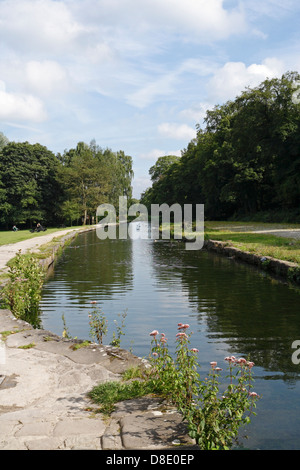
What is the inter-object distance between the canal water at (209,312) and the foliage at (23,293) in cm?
37

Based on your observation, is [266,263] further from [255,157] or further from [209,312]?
[255,157]

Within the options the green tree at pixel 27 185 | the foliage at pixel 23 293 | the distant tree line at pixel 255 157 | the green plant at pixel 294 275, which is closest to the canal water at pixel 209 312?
the foliage at pixel 23 293

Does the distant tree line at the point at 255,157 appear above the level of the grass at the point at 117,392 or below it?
above

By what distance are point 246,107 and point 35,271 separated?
107 feet

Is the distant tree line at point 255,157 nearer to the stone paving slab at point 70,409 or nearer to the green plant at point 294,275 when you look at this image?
the green plant at point 294,275

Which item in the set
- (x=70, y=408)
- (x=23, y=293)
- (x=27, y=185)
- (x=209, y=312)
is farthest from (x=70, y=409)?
(x=27, y=185)

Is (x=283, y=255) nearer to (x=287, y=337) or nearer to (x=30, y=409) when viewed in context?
(x=287, y=337)

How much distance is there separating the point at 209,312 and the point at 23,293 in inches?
153

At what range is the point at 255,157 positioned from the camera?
141 feet

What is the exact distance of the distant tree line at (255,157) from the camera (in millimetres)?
34875

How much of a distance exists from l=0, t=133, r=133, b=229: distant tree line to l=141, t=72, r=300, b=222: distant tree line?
48.6 ft

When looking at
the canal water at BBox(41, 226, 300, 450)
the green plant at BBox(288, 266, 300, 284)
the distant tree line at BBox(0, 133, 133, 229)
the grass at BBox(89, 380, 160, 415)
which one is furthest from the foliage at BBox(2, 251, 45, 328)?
the distant tree line at BBox(0, 133, 133, 229)

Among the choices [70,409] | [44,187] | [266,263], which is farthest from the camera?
[44,187]

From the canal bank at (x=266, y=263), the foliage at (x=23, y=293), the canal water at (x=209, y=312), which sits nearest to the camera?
the canal water at (x=209, y=312)
